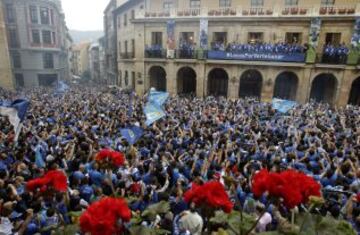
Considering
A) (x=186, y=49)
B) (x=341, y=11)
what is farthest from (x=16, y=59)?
(x=341, y=11)

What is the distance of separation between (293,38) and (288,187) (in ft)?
80.6

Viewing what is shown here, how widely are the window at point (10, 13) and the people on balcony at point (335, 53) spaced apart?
1515 inches

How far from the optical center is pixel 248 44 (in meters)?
24.2

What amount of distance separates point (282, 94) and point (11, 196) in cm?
2454

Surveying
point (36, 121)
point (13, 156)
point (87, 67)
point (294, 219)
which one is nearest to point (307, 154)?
point (294, 219)

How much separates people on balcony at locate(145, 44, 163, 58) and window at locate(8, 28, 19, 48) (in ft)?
73.0

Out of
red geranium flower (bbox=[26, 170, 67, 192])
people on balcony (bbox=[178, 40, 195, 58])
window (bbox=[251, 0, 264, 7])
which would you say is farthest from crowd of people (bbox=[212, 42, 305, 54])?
red geranium flower (bbox=[26, 170, 67, 192])

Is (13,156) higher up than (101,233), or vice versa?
(101,233)

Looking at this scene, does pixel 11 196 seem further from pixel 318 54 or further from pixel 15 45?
pixel 15 45

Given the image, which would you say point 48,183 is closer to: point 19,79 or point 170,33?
point 170,33

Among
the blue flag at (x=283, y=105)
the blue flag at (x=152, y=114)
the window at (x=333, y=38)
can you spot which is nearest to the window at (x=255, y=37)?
the window at (x=333, y=38)

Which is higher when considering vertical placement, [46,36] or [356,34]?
[46,36]

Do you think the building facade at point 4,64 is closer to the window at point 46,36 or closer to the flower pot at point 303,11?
the window at point 46,36

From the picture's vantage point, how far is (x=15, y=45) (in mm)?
38438
